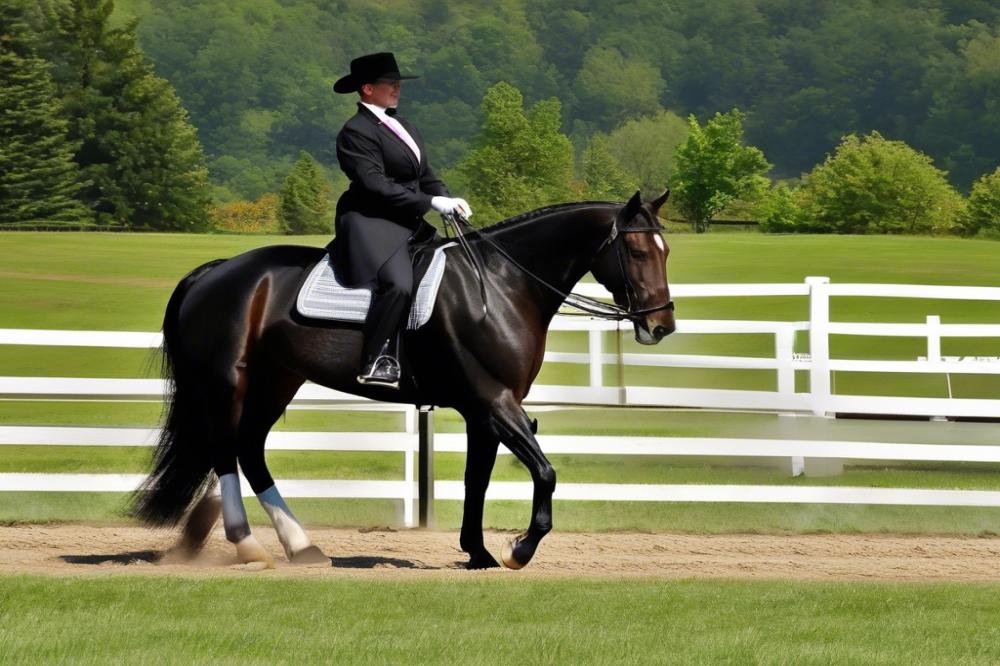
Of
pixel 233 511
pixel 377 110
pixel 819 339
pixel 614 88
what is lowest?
pixel 233 511

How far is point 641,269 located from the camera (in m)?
7.80

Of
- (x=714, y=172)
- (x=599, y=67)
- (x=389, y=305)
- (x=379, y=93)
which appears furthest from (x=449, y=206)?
(x=599, y=67)

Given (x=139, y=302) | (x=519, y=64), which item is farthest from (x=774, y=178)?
(x=139, y=302)

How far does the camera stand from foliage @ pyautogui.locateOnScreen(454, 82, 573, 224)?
293 feet

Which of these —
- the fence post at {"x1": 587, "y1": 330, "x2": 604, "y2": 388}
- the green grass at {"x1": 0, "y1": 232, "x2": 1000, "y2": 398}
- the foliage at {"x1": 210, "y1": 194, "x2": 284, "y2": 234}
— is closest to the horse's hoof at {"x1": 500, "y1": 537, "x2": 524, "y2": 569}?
the fence post at {"x1": 587, "y1": 330, "x2": 604, "y2": 388}

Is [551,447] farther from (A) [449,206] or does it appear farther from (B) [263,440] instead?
(A) [449,206]

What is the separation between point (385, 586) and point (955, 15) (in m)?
159

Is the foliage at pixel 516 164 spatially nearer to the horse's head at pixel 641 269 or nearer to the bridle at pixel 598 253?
the bridle at pixel 598 253

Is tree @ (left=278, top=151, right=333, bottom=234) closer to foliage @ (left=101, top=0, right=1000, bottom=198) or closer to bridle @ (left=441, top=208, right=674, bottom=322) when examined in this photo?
foliage @ (left=101, top=0, right=1000, bottom=198)

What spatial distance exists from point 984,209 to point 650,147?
30.1 metres

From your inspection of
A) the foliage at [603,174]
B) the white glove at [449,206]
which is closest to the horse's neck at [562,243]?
the white glove at [449,206]

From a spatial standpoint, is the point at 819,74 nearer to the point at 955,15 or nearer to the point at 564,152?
the point at 955,15

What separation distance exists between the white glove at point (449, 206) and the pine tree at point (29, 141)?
67.2 meters

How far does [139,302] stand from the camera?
5909 cm
